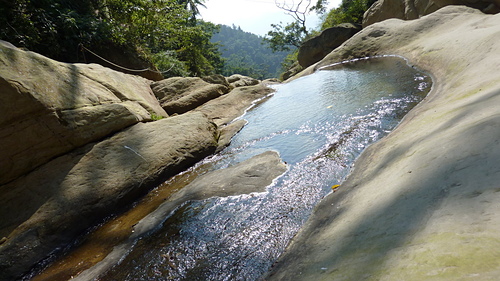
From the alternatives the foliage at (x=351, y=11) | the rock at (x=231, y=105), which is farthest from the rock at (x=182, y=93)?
the foliage at (x=351, y=11)

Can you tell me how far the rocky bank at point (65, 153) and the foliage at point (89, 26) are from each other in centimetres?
402

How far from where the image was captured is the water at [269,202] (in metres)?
2.81

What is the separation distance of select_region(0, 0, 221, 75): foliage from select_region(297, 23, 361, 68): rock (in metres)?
9.72

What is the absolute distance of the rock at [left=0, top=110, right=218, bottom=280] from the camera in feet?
12.7

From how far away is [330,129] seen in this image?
5648 millimetres

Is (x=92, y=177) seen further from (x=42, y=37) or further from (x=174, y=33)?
(x=174, y=33)

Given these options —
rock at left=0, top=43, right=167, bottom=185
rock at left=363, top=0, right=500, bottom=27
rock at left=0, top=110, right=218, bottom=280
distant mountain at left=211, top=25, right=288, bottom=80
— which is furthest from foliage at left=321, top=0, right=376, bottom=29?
distant mountain at left=211, top=25, right=288, bottom=80

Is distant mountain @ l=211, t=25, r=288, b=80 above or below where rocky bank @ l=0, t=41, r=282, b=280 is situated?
above

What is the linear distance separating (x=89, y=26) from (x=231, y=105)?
665 centimetres

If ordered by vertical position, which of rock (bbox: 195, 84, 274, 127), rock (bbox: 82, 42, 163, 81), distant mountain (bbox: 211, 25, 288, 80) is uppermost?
distant mountain (bbox: 211, 25, 288, 80)

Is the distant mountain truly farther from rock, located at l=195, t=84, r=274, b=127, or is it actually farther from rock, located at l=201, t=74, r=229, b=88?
rock, located at l=195, t=84, r=274, b=127

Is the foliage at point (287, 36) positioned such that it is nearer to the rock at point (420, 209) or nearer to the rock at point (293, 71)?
the rock at point (293, 71)

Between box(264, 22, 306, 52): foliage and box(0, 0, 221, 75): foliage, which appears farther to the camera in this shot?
box(264, 22, 306, 52): foliage

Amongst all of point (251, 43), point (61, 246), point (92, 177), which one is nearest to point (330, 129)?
point (92, 177)
